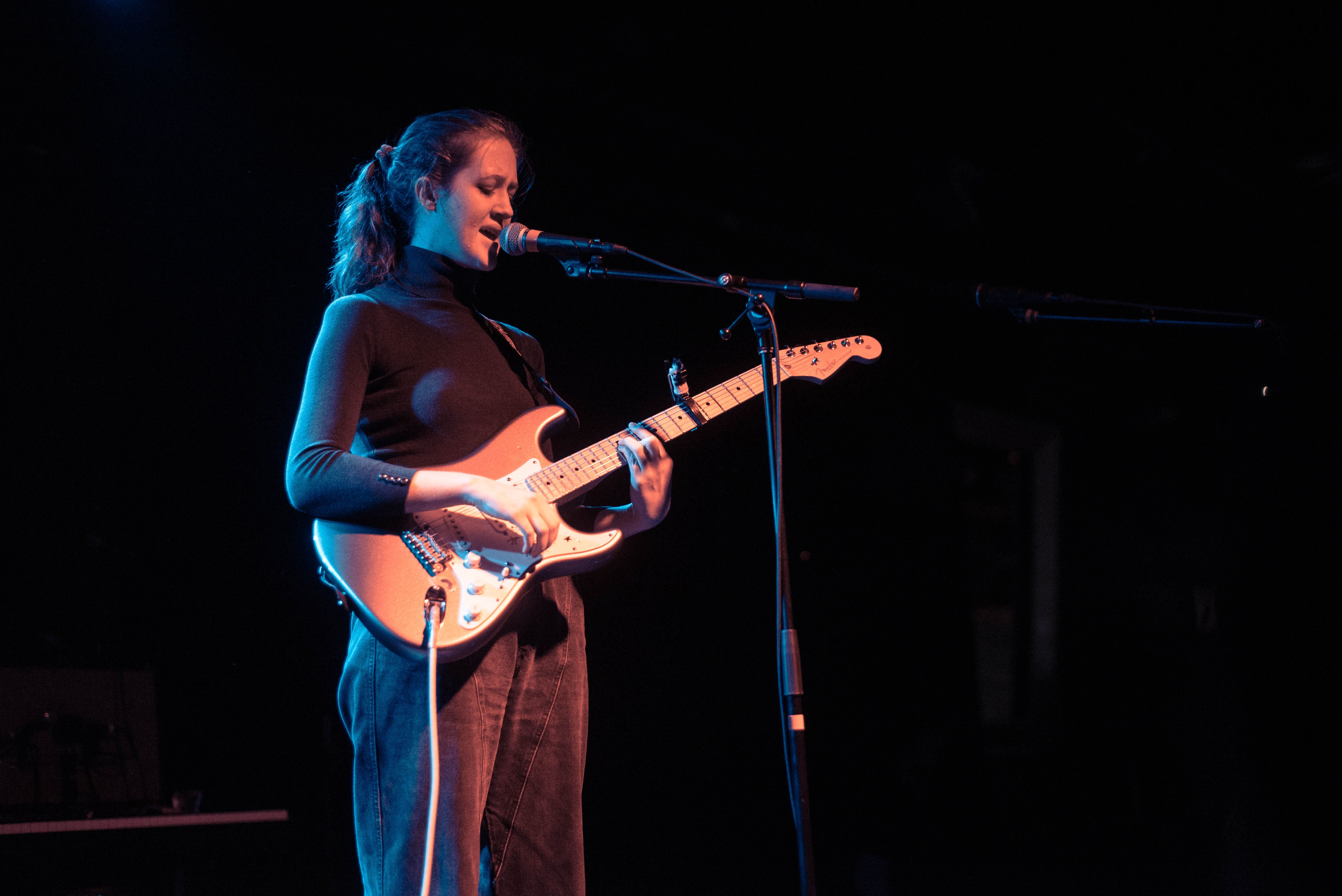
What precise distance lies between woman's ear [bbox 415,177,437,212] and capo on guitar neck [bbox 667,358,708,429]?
2.14 ft

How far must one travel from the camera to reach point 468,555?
1.85 metres

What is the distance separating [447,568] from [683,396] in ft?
2.32

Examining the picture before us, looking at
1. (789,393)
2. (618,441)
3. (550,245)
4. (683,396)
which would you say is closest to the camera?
(550,245)

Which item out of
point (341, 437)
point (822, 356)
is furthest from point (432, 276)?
point (822, 356)

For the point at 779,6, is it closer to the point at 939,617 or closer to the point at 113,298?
the point at 113,298

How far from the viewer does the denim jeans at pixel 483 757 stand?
65.9 inches

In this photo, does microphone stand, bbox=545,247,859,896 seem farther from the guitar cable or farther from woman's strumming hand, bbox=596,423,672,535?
the guitar cable

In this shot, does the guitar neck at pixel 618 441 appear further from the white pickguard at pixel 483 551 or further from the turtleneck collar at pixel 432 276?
the turtleneck collar at pixel 432 276

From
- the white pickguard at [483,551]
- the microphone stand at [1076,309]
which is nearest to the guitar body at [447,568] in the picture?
the white pickguard at [483,551]

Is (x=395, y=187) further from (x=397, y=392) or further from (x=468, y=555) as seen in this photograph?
(x=468, y=555)

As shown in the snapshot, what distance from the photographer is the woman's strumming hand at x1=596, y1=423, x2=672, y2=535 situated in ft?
6.87

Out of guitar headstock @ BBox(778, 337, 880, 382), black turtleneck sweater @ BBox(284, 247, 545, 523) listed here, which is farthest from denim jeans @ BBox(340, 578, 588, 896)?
guitar headstock @ BBox(778, 337, 880, 382)

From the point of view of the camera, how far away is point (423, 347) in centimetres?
203

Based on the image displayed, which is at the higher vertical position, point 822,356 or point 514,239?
point 514,239
